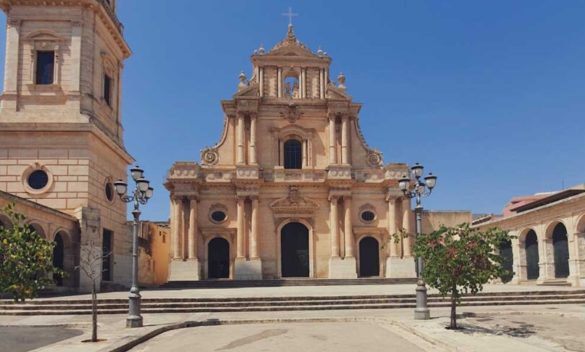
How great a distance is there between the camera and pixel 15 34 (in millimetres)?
26375

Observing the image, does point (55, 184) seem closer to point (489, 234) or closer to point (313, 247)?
point (313, 247)

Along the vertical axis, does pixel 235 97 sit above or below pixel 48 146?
above

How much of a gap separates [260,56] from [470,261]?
2551 cm

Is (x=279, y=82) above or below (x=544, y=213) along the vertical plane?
above

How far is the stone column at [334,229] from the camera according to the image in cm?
3375

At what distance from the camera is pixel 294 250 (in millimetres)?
34688

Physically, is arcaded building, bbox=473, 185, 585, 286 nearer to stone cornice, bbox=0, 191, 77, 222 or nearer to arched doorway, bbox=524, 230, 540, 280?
arched doorway, bbox=524, 230, 540, 280

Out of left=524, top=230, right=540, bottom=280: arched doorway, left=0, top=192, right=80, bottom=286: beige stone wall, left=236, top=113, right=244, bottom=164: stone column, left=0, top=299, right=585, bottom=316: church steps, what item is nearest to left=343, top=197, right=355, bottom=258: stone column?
left=236, top=113, right=244, bottom=164: stone column

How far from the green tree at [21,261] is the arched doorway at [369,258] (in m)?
26.8

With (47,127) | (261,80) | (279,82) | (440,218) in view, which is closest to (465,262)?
(47,127)

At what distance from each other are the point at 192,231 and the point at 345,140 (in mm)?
11007

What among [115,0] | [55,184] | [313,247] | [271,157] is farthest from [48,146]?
[313,247]

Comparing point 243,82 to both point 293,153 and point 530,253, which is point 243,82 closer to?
point 293,153

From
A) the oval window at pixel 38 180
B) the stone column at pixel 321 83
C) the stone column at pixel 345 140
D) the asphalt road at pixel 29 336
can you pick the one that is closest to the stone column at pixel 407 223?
the stone column at pixel 345 140
